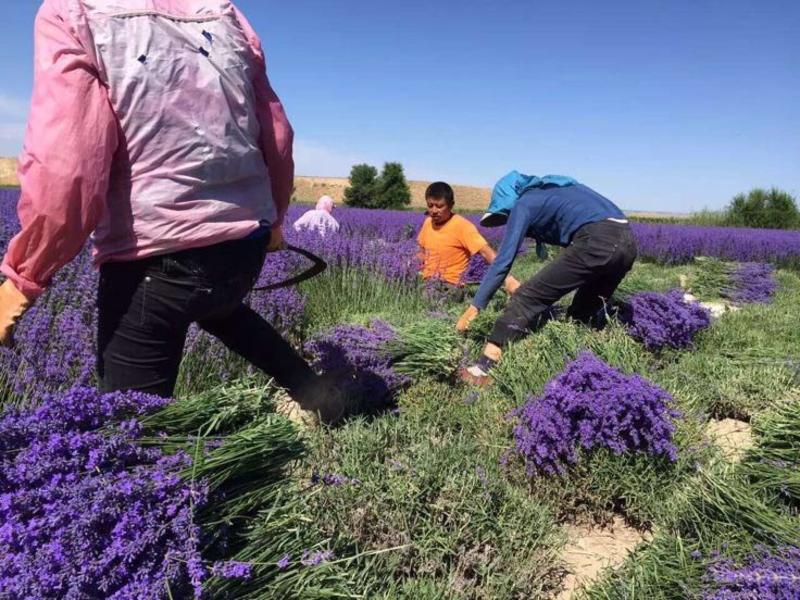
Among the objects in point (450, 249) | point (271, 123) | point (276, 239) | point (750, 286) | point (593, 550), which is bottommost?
point (593, 550)

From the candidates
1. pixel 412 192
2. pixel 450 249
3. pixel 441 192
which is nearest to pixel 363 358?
pixel 450 249

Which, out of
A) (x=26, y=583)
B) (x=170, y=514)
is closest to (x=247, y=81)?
(x=170, y=514)

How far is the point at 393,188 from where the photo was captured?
43.6 m

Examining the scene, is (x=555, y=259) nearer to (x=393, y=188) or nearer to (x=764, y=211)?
(x=764, y=211)

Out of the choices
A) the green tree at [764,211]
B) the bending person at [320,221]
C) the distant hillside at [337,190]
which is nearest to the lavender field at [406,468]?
the bending person at [320,221]

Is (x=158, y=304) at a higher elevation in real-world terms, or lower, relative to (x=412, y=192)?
lower

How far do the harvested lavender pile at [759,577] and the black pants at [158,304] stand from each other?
1.48 meters

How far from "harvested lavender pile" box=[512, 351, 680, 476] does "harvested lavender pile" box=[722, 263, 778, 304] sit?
576 centimetres

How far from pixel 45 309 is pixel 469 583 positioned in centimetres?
219

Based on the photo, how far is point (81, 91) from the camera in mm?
1250

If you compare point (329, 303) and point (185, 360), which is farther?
point (329, 303)

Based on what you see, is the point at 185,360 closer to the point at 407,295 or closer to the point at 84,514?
the point at 84,514

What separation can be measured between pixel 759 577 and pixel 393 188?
4337cm

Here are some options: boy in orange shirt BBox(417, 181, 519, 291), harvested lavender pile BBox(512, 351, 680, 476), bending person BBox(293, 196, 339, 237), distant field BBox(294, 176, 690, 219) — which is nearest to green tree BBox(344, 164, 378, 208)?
distant field BBox(294, 176, 690, 219)
